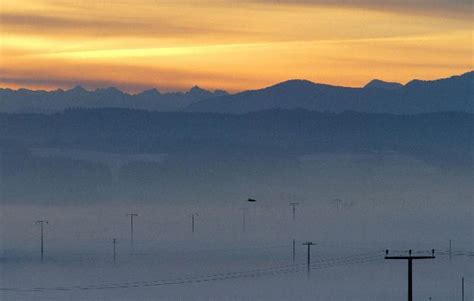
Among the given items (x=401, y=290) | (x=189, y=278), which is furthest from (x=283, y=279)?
(x=401, y=290)

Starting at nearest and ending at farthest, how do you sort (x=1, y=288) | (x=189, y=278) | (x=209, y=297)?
(x=209, y=297) < (x=1, y=288) < (x=189, y=278)

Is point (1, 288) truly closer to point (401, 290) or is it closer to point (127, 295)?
point (127, 295)

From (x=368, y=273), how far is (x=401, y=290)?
29.4 metres

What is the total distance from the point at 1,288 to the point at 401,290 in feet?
127

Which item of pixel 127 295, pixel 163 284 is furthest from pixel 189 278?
pixel 127 295

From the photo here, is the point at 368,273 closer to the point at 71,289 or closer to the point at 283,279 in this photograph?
the point at 283,279

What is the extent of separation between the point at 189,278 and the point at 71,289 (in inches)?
675

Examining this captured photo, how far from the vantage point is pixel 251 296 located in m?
164

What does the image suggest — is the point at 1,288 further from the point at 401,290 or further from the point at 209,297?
the point at 401,290

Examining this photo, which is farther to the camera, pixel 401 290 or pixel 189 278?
pixel 189 278

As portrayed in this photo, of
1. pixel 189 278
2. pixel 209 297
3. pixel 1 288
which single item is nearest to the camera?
pixel 209 297

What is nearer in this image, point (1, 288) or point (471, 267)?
point (1, 288)

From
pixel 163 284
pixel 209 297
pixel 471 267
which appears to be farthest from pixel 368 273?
pixel 209 297

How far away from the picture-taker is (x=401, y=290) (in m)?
169
